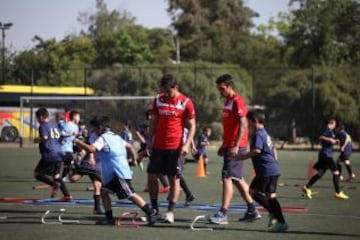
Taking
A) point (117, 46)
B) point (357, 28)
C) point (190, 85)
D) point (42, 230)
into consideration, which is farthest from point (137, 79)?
point (42, 230)

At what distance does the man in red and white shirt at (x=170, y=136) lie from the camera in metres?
11.0

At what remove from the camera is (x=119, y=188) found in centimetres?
1045

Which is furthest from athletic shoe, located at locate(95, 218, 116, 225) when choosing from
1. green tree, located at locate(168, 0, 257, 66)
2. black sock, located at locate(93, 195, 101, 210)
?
green tree, located at locate(168, 0, 257, 66)

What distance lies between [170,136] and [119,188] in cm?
117

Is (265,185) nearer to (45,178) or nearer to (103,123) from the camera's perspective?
(103,123)

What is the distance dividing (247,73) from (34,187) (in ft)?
158

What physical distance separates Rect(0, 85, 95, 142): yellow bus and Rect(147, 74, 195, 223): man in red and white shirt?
3664cm

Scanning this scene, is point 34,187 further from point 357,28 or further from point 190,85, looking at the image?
point 357,28

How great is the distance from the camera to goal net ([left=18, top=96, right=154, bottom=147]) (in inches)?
1794

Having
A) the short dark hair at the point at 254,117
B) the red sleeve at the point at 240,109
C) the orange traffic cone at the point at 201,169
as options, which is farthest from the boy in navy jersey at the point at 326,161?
the orange traffic cone at the point at 201,169

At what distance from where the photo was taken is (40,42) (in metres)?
92.1

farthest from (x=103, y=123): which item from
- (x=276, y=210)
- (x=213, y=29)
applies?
(x=213, y=29)

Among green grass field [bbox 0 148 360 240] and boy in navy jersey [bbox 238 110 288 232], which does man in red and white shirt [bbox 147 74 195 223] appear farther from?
boy in navy jersey [bbox 238 110 288 232]

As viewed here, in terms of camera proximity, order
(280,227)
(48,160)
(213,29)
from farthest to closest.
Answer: (213,29) < (48,160) < (280,227)
